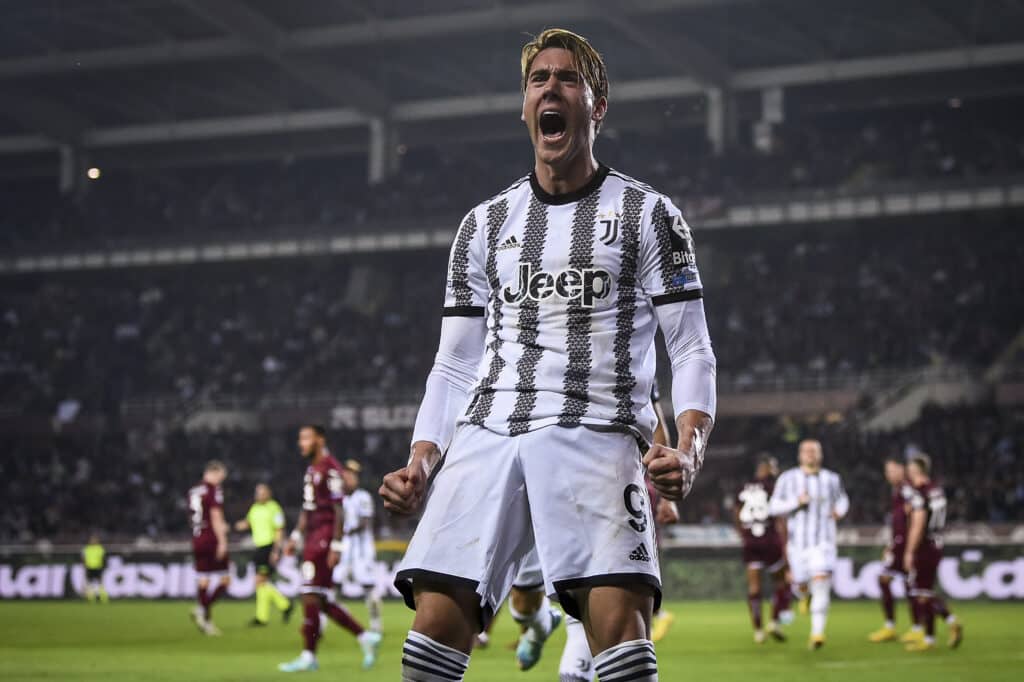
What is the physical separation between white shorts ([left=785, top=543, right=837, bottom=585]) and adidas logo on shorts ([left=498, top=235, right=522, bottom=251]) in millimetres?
10947

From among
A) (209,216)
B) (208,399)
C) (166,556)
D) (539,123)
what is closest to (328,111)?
(209,216)

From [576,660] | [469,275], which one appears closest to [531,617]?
[576,660]

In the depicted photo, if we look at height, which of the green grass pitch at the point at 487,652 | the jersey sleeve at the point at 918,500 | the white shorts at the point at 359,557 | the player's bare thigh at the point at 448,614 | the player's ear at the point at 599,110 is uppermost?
the player's ear at the point at 599,110

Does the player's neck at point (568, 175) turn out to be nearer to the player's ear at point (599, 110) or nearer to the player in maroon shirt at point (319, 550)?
the player's ear at point (599, 110)

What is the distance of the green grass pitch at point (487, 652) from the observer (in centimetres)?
1179

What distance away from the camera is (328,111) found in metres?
43.7

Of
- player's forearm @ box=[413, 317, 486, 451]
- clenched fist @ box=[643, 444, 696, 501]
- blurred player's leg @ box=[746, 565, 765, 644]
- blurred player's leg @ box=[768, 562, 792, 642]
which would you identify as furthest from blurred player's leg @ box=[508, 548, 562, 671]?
blurred player's leg @ box=[768, 562, 792, 642]

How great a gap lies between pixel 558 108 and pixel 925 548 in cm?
1107

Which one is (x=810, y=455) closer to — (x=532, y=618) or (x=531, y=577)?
(x=532, y=618)

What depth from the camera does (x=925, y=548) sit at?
14.2m

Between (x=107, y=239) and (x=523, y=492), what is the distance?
137 feet

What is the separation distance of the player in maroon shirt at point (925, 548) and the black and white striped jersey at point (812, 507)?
2.94ft

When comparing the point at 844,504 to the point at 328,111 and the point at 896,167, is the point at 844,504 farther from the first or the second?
the point at 328,111

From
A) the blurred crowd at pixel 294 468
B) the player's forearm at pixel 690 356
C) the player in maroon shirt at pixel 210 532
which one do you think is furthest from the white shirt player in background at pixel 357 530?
the player's forearm at pixel 690 356
